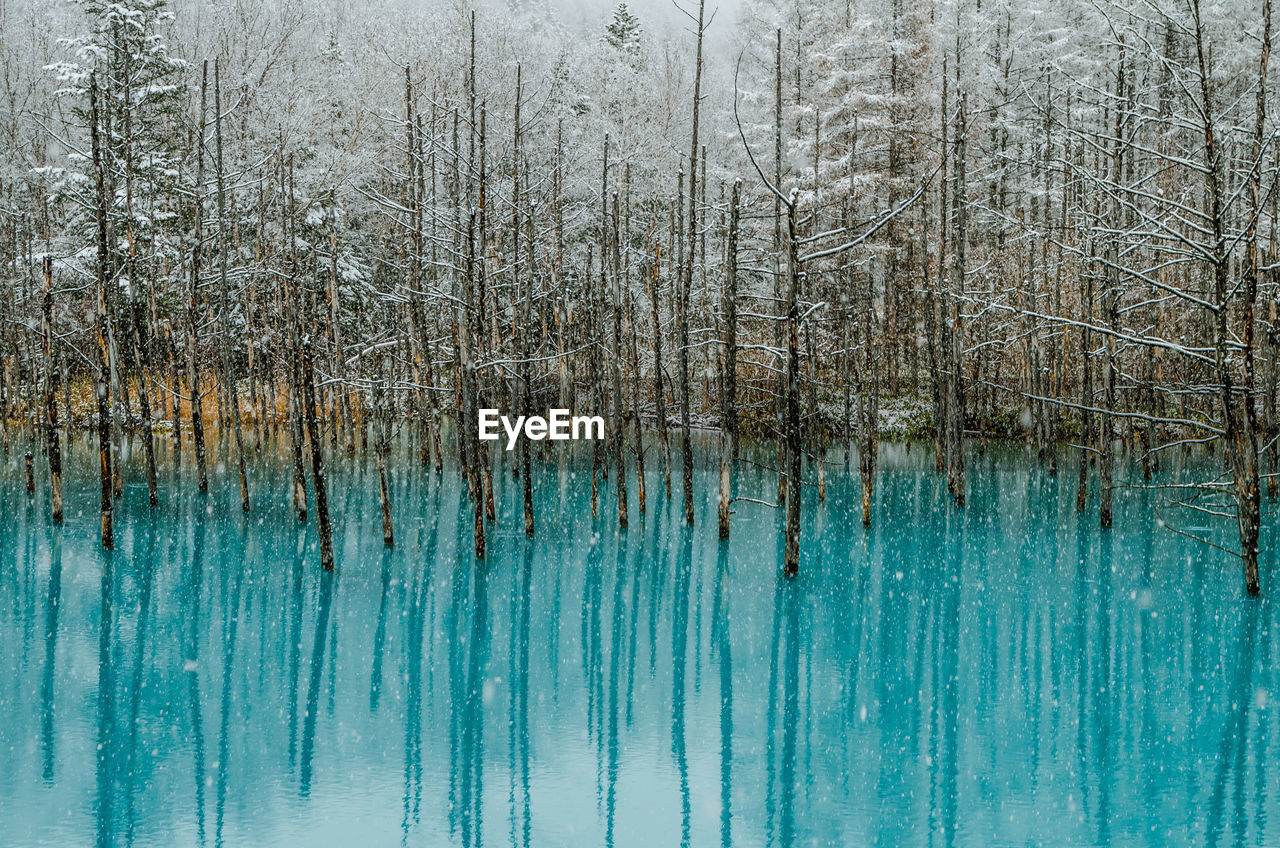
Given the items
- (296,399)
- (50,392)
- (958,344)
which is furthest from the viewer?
(958,344)

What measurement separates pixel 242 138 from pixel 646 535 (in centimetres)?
1958

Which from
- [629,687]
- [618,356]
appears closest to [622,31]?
[618,356]

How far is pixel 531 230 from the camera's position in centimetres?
1625

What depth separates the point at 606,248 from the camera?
20547mm

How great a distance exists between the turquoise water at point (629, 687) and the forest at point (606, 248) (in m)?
1.38

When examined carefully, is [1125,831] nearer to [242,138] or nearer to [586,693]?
[586,693]

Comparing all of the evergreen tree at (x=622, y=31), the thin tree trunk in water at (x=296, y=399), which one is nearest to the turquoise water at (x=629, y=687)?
the thin tree trunk in water at (x=296, y=399)

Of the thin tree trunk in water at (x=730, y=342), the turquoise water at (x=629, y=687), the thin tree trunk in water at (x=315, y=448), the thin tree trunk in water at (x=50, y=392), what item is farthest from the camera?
the thin tree trunk in water at (x=50, y=392)

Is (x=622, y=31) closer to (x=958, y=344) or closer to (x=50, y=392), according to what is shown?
(x=958, y=344)

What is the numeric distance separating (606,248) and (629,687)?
11.6 meters

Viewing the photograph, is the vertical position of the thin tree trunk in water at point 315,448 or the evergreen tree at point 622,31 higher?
the evergreen tree at point 622,31

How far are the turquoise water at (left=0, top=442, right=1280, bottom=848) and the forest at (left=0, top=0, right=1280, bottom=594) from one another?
4.52 ft

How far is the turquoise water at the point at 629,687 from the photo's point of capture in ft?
25.5

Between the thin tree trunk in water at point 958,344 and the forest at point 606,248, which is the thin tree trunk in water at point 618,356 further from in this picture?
the thin tree trunk in water at point 958,344
